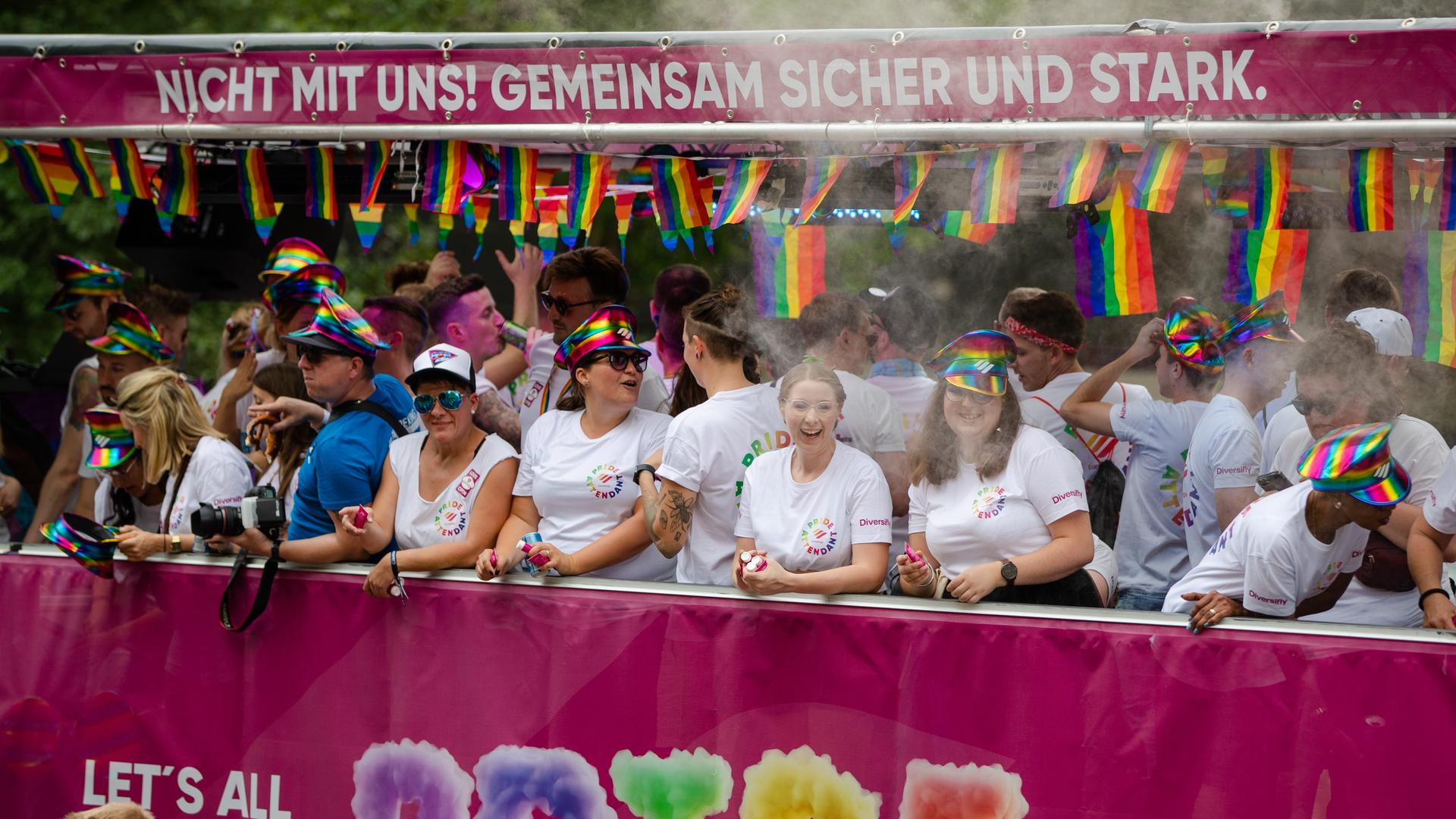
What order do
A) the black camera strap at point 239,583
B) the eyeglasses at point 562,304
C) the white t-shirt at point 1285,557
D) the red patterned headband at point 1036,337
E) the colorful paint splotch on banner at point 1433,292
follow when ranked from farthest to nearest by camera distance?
the eyeglasses at point 562,304 < the red patterned headband at point 1036,337 < the black camera strap at point 239,583 < the colorful paint splotch on banner at point 1433,292 < the white t-shirt at point 1285,557

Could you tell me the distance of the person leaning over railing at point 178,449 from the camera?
540 cm

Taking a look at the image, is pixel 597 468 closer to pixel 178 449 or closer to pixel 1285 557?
pixel 178 449

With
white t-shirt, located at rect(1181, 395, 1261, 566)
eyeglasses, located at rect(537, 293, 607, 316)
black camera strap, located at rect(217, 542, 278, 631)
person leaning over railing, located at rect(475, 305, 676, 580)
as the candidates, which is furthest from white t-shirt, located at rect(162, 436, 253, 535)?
Answer: white t-shirt, located at rect(1181, 395, 1261, 566)

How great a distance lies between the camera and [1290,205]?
5.25m

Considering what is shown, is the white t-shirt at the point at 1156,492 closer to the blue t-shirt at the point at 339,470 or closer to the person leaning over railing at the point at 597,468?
the person leaning over railing at the point at 597,468

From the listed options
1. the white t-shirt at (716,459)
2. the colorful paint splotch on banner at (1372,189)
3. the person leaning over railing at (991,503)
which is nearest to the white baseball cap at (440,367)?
the white t-shirt at (716,459)

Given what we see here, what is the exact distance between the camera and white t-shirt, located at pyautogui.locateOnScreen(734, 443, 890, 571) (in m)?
4.42

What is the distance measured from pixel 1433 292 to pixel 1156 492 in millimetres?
1122

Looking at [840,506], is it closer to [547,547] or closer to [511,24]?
[547,547]

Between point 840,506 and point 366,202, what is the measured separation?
2.26 m

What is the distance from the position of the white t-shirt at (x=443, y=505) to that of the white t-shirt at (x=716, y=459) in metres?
0.65

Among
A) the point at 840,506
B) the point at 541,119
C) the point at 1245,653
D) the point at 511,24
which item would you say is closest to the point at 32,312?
the point at 511,24

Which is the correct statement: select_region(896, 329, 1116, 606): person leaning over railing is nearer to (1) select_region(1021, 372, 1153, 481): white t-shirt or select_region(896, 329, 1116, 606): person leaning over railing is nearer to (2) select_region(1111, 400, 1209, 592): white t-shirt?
(2) select_region(1111, 400, 1209, 592): white t-shirt

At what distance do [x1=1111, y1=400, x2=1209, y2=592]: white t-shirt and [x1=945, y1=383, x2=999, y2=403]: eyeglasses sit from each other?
38.1 inches
